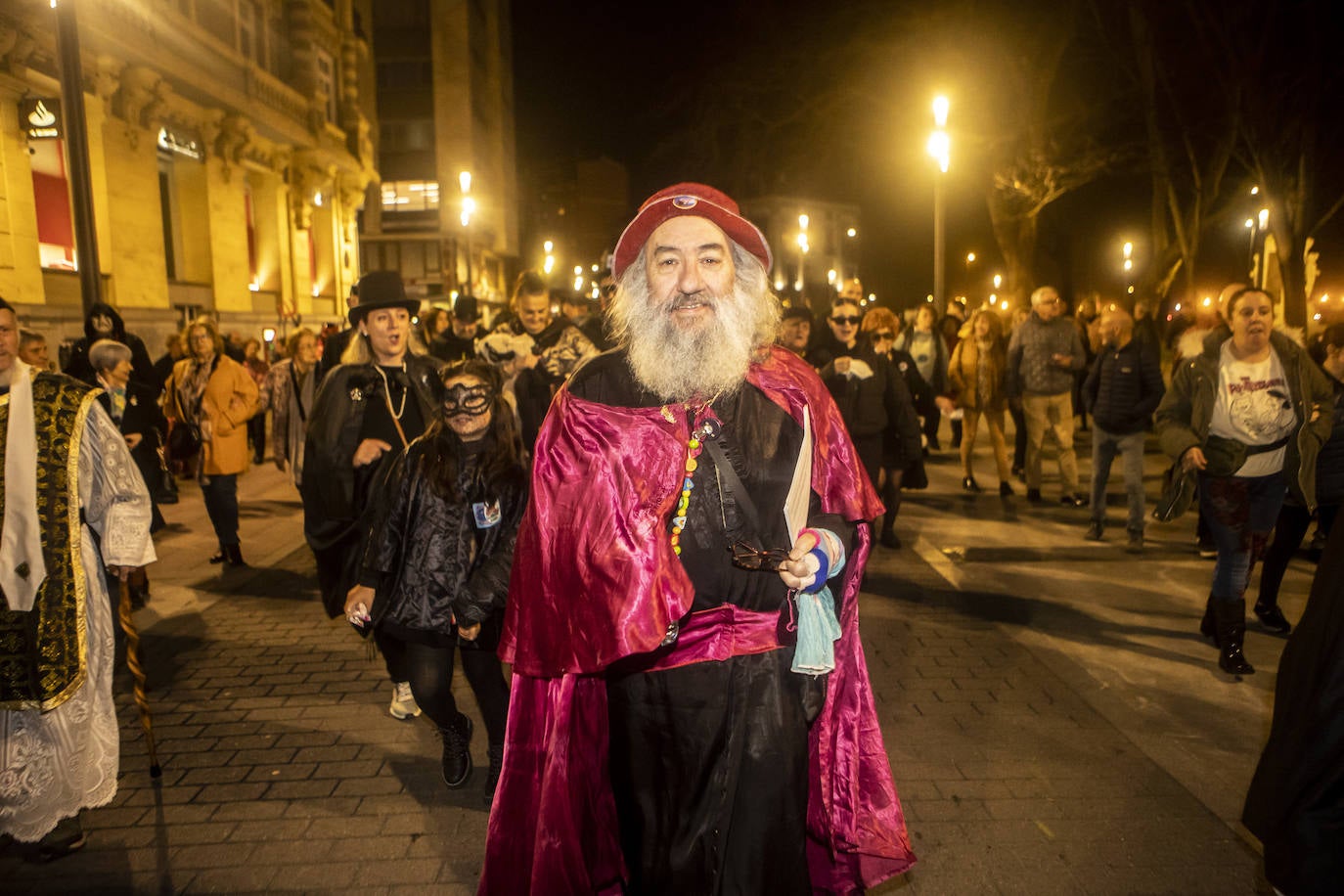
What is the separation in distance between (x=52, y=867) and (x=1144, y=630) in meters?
5.77

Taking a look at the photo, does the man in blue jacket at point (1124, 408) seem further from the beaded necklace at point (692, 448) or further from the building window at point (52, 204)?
the building window at point (52, 204)

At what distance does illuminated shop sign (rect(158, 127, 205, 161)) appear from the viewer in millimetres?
20141

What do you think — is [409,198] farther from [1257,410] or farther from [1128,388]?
[1257,410]

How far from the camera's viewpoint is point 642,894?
98.1 inches

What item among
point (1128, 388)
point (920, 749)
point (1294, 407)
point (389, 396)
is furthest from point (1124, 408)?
point (389, 396)

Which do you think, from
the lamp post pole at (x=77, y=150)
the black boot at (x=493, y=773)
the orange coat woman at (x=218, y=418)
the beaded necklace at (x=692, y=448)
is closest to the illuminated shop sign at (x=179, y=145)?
the lamp post pole at (x=77, y=150)

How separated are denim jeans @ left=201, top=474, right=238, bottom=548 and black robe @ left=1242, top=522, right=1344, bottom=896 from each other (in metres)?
7.64

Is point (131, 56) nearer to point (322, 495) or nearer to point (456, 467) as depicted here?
point (322, 495)

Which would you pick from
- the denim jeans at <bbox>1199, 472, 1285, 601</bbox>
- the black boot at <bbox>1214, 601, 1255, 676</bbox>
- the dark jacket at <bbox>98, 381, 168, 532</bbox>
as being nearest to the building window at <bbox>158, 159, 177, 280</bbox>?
the dark jacket at <bbox>98, 381, 168, 532</bbox>

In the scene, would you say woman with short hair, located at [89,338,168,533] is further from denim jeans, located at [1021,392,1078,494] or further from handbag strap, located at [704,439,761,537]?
denim jeans, located at [1021,392,1078,494]

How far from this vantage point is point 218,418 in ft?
26.2

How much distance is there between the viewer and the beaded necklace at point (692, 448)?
7.95 feet

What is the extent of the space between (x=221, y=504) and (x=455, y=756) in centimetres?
487

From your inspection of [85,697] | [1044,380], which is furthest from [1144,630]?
[85,697]
